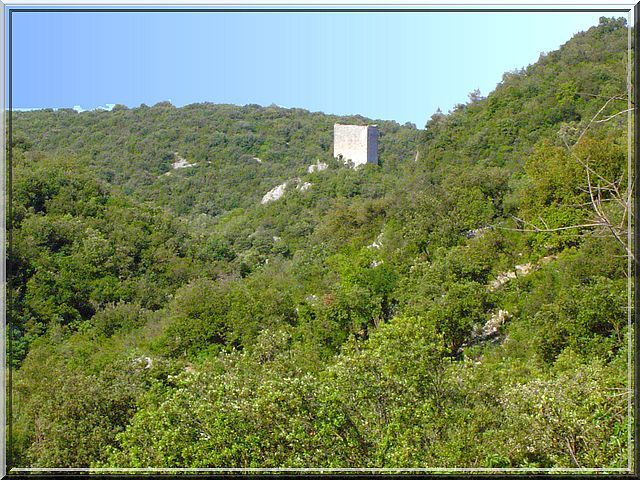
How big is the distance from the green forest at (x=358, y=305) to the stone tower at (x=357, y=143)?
11.6 feet

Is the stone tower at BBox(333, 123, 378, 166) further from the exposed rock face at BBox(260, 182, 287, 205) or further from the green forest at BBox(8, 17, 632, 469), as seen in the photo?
the exposed rock face at BBox(260, 182, 287, 205)

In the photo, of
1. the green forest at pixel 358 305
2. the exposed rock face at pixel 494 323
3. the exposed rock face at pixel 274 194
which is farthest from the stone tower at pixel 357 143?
the exposed rock face at pixel 494 323

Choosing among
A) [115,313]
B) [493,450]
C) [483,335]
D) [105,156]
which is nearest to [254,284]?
[115,313]

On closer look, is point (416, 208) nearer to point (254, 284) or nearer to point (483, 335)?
point (254, 284)

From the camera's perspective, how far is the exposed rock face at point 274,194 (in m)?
34.2

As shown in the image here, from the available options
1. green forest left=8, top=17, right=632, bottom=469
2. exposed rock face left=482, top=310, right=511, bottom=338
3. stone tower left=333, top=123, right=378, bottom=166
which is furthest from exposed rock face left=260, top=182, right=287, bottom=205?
exposed rock face left=482, top=310, right=511, bottom=338

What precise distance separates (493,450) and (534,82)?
67.5ft

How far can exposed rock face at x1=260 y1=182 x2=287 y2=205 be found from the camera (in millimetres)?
34219

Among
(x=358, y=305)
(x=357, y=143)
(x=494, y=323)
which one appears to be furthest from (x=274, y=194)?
(x=494, y=323)

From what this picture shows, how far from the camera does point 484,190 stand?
16516mm

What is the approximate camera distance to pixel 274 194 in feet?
114

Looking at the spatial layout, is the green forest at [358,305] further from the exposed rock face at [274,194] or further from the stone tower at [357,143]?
the stone tower at [357,143]

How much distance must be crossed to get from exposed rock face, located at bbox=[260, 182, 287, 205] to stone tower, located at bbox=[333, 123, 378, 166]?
14.7 feet

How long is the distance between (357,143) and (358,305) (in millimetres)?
25390
